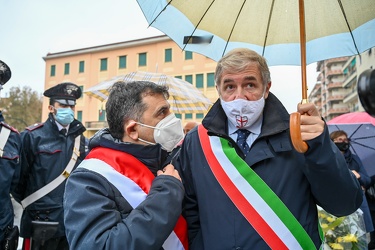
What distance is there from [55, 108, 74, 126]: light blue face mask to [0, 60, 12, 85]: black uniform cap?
76 cm

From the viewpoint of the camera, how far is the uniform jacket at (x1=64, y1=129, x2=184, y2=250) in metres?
1.42

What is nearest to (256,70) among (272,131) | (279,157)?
(272,131)

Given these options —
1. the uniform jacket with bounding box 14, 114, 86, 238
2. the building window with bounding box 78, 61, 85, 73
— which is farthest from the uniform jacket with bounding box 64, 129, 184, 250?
the building window with bounding box 78, 61, 85, 73

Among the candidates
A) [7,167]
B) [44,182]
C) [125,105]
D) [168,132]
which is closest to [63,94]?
[44,182]

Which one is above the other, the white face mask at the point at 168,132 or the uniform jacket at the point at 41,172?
the white face mask at the point at 168,132

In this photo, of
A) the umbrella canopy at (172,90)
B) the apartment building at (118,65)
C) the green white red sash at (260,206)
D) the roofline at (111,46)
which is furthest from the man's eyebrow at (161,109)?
the roofline at (111,46)

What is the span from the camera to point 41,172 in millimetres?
3613

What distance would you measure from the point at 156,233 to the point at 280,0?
1789 millimetres

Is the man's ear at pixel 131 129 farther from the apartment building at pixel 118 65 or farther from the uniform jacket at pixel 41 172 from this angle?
the apartment building at pixel 118 65

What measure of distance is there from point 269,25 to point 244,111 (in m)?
0.95

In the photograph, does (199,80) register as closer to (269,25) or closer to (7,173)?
(7,173)

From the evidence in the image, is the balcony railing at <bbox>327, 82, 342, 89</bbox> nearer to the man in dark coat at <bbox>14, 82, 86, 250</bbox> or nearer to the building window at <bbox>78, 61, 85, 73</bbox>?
the building window at <bbox>78, 61, 85, 73</bbox>

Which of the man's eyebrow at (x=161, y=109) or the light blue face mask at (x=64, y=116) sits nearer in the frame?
the man's eyebrow at (x=161, y=109)

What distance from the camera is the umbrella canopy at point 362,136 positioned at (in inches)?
193
